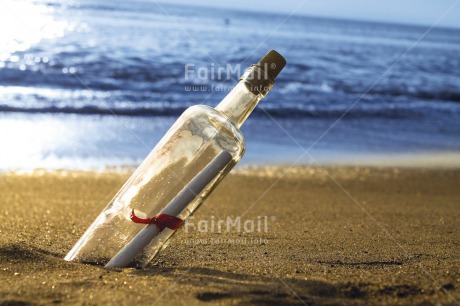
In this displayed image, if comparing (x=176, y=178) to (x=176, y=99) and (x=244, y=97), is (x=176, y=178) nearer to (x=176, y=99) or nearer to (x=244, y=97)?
(x=244, y=97)

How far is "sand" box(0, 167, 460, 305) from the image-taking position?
1.75 m

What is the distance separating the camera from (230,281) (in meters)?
1.88

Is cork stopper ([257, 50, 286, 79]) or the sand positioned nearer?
the sand

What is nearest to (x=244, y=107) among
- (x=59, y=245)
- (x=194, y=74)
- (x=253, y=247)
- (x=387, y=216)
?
(x=253, y=247)

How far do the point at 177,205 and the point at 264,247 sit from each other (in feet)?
2.98

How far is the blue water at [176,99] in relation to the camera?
6691 mm

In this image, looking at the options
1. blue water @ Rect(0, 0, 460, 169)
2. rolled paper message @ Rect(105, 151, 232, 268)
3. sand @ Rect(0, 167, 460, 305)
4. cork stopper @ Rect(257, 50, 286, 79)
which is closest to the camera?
sand @ Rect(0, 167, 460, 305)

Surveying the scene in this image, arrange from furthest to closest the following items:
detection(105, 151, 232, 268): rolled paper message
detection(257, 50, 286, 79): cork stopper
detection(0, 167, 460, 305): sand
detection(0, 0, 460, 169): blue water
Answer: detection(0, 0, 460, 169): blue water → detection(257, 50, 286, 79): cork stopper → detection(105, 151, 232, 268): rolled paper message → detection(0, 167, 460, 305): sand

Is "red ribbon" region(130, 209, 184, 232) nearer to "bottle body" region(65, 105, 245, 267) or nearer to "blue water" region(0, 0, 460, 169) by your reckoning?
"bottle body" region(65, 105, 245, 267)

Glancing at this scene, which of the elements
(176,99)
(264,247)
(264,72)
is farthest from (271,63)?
(176,99)

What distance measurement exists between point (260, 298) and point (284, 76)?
12.8 metres

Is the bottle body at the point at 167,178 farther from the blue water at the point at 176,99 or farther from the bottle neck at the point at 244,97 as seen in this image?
the blue water at the point at 176,99

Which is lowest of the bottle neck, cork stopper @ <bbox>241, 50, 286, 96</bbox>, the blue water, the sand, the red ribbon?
the blue water

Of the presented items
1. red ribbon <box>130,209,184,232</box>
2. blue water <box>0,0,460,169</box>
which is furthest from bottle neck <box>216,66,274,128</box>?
blue water <box>0,0,460,169</box>
